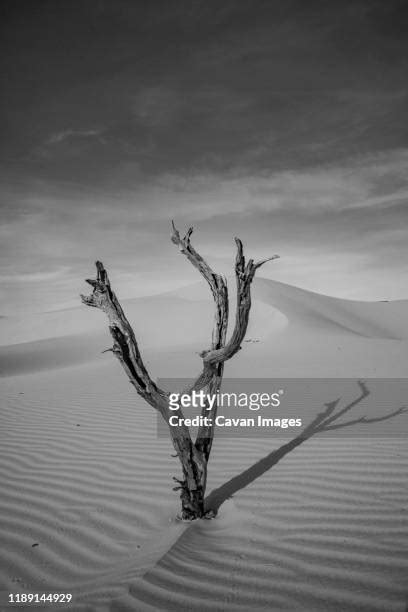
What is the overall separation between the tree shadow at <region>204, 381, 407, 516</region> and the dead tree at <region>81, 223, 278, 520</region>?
0.41 metres

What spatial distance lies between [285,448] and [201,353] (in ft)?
8.77

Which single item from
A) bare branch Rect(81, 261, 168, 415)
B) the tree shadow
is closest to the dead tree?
bare branch Rect(81, 261, 168, 415)

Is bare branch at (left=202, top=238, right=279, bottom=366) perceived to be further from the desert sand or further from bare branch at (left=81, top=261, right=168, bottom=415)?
the desert sand

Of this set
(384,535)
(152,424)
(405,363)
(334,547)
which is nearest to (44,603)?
(334,547)

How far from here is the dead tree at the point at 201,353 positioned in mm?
2957

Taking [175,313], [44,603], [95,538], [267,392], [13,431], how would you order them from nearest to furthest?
[44,603] < [95,538] < [13,431] < [267,392] < [175,313]

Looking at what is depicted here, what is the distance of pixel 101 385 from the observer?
10.3 metres

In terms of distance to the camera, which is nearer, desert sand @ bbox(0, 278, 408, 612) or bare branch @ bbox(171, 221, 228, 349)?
desert sand @ bbox(0, 278, 408, 612)

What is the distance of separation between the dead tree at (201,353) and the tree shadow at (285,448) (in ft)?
1.34

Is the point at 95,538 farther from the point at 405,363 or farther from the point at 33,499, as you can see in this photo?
the point at 405,363

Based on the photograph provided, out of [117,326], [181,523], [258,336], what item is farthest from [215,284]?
[258,336]

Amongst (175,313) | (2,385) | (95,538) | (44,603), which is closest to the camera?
(44,603)

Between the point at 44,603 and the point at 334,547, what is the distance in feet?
6.96

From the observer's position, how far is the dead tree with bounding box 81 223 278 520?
296 cm
